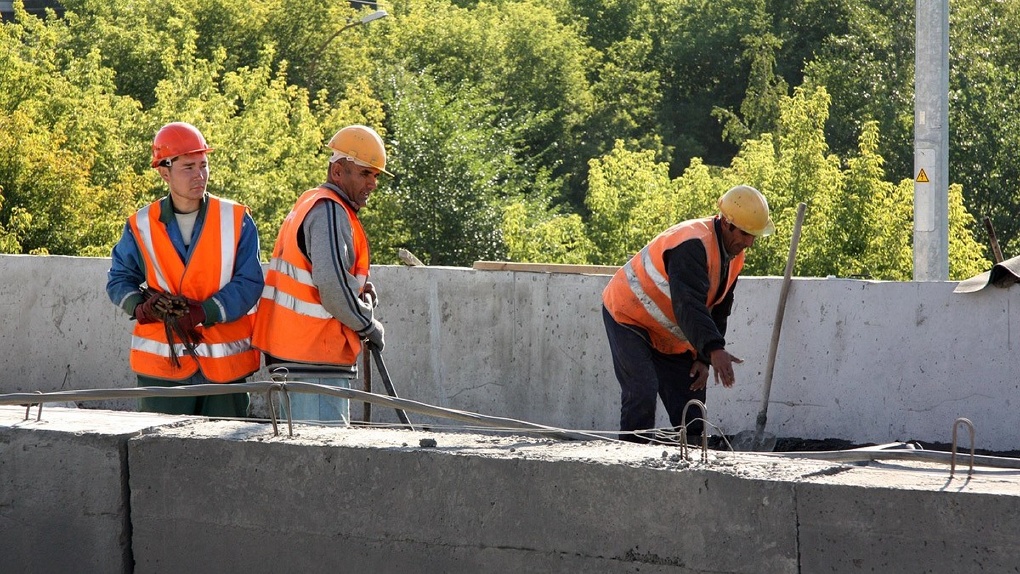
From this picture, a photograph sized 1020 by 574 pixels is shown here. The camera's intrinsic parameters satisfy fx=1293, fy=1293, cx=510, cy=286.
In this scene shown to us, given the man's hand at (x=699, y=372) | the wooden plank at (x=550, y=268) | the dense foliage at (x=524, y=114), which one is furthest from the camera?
the dense foliage at (x=524, y=114)

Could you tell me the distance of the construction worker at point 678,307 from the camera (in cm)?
582

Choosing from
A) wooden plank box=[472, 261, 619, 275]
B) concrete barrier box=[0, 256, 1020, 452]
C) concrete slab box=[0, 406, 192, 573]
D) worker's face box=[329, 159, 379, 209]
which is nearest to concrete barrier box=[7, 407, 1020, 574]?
concrete slab box=[0, 406, 192, 573]

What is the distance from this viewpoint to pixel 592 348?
8.72 meters

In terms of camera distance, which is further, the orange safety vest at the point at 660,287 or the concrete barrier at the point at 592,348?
the concrete barrier at the point at 592,348

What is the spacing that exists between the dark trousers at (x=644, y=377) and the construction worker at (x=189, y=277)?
191 cm

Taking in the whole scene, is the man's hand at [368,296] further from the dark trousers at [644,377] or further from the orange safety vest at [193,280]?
the dark trousers at [644,377]

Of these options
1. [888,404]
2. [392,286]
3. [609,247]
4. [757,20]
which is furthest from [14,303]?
[757,20]

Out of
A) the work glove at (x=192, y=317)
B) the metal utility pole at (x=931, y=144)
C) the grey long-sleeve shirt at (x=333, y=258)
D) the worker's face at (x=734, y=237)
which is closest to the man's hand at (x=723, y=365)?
the worker's face at (x=734, y=237)

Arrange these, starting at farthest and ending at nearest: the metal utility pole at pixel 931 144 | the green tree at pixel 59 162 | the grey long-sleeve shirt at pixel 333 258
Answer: the green tree at pixel 59 162
the metal utility pole at pixel 931 144
the grey long-sleeve shirt at pixel 333 258

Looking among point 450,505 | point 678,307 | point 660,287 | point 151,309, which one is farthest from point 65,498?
point 660,287

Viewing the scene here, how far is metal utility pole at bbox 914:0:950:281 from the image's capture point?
10852mm

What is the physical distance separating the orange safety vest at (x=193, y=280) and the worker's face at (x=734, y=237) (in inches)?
90.1

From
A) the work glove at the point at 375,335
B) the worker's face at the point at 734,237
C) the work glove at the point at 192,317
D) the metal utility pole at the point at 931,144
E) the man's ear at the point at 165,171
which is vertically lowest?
the work glove at the point at 375,335

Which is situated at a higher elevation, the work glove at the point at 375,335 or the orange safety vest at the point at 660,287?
the orange safety vest at the point at 660,287
